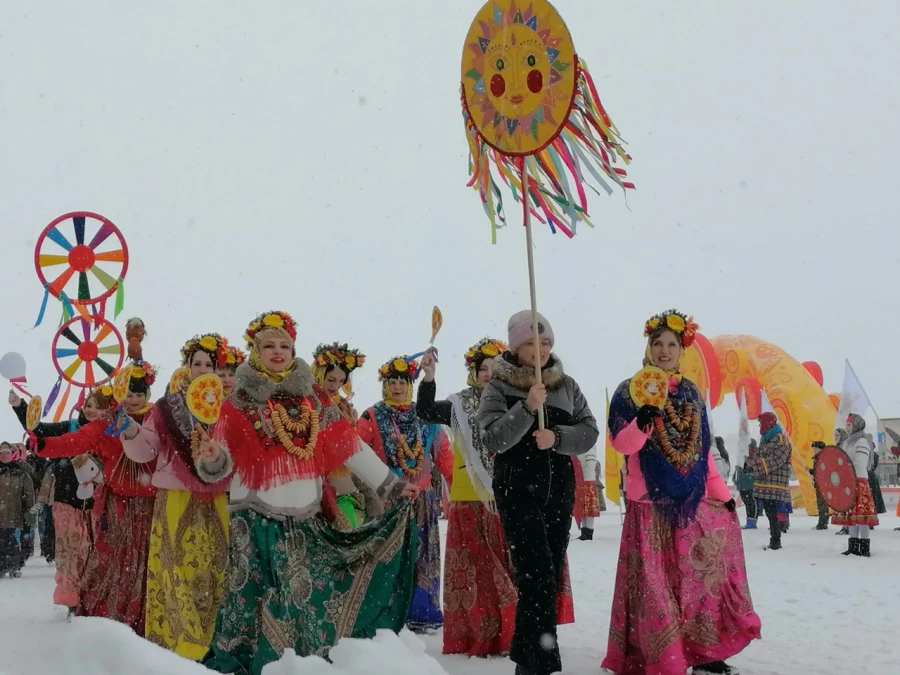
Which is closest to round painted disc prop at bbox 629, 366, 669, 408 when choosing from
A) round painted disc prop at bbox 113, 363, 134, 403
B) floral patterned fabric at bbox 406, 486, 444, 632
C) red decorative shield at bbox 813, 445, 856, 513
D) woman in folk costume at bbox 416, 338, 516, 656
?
woman in folk costume at bbox 416, 338, 516, 656

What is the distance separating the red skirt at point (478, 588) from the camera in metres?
6.00

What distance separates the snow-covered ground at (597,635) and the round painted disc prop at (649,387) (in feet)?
4.83

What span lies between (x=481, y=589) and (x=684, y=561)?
4.56 ft

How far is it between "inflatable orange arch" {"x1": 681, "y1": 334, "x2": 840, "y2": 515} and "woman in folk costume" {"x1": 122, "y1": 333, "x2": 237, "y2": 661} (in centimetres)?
1495

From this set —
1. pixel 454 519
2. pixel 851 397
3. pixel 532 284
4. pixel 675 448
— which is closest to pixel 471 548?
A: pixel 454 519

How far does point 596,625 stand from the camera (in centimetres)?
718

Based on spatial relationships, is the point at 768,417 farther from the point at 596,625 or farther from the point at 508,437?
the point at 508,437

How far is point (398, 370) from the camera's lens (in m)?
7.71

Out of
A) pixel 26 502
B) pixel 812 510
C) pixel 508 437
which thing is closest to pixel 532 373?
pixel 508 437

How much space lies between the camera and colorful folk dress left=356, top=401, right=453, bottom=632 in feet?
24.3

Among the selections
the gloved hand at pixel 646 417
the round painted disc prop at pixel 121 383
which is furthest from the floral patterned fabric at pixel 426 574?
the gloved hand at pixel 646 417

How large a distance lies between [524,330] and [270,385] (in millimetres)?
1327

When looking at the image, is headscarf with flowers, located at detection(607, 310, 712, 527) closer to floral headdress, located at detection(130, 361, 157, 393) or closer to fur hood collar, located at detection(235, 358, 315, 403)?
fur hood collar, located at detection(235, 358, 315, 403)

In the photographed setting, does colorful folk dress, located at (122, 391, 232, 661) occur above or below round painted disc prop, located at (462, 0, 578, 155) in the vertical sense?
below
